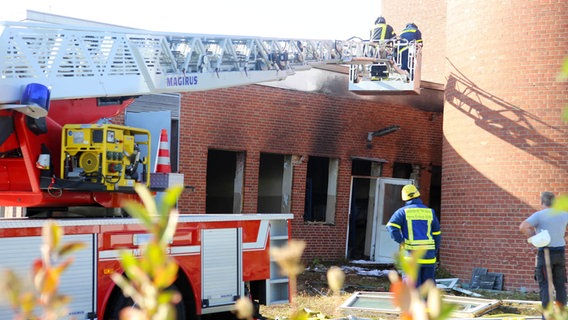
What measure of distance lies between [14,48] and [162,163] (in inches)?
106

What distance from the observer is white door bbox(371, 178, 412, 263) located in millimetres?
19141

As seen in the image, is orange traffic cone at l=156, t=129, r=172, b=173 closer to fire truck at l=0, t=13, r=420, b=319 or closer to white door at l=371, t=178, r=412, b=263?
fire truck at l=0, t=13, r=420, b=319

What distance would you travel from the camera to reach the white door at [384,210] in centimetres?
1914

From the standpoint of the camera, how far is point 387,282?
15.5 meters

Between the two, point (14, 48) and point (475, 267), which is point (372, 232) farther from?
point (14, 48)

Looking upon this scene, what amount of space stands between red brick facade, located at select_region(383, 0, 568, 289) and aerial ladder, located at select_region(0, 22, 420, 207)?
6.83m

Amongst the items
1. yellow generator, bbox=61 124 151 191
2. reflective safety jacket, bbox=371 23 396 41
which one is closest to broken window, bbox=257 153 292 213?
reflective safety jacket, bbox=371 23 396 41

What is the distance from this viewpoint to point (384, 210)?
19.5 metres

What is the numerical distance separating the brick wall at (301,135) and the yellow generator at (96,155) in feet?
25.2

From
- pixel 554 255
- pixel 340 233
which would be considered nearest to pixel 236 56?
pixel 554 255

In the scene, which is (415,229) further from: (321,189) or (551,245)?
(321,189)

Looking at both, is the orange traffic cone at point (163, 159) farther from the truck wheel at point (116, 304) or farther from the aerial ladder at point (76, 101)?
the truck wheel at point (116, 304)

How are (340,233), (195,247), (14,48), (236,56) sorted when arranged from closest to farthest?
(14,48) < (195,247) < (236,56) < (340,233)

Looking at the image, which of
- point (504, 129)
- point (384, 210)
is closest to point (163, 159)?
point (504, 129)
